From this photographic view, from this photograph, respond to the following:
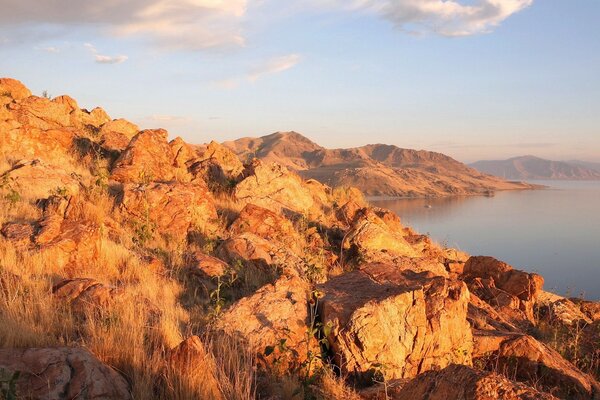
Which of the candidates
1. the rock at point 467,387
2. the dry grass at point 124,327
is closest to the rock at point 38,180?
the dry grass at point 124,327

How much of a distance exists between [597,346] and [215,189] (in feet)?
31.0

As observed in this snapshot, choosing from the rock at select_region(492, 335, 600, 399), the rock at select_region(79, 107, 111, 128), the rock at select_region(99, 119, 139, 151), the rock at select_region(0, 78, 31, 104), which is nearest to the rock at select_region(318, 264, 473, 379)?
the rock at select_region(492, 335, 600, 399)

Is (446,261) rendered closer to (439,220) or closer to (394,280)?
(394,280)

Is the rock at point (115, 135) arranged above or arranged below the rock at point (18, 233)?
above

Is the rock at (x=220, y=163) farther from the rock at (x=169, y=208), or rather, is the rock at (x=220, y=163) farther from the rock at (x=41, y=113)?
the rock at (x=41, y=113)

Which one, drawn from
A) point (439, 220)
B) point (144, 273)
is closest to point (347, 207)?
point (144, 273)

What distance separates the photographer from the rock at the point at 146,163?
11331 mm

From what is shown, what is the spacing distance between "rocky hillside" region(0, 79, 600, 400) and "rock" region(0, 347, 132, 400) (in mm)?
14

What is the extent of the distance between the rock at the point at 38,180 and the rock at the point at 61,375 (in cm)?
607

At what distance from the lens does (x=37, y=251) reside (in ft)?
21.1

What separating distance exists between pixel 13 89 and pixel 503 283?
17.0 meters

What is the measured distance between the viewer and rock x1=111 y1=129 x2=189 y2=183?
11.3 meters

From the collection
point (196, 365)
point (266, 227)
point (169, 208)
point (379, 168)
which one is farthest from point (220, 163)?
point (379, 168)

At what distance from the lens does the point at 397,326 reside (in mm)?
5059
